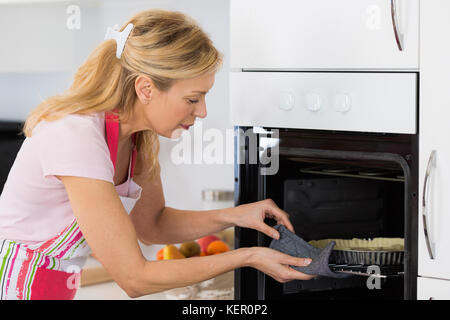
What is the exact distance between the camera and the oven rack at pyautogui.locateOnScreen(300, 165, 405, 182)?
1340 mm

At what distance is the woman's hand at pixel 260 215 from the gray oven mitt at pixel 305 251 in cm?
2

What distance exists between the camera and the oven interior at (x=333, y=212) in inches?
55.2

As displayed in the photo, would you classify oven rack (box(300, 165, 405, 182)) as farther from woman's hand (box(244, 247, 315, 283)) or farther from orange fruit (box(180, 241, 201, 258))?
orange fruit (box(180, 241, 201, 258))

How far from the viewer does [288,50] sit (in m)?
1.29

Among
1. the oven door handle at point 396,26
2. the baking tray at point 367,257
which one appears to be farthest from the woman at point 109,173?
the oven door handle at point 396,26

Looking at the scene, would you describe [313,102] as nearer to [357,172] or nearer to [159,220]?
[357,172]

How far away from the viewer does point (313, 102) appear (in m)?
1.26

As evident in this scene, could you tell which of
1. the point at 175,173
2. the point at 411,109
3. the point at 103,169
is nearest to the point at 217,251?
the point at 175,173

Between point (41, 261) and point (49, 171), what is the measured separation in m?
0.23

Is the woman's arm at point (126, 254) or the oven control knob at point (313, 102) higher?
the oven control knob at point (313, 102)

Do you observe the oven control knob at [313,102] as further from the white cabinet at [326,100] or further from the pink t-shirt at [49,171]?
the pink t-shirt at [49,171]

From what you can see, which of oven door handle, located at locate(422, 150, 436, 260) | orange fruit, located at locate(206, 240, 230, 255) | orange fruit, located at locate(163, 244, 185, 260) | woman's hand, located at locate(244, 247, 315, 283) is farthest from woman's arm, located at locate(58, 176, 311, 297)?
orange fruit, located at locate(206, 240, 230, 255)

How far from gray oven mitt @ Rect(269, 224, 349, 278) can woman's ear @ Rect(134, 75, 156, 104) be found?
356 mm

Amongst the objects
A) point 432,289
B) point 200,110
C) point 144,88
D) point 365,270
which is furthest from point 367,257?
point 144,88
